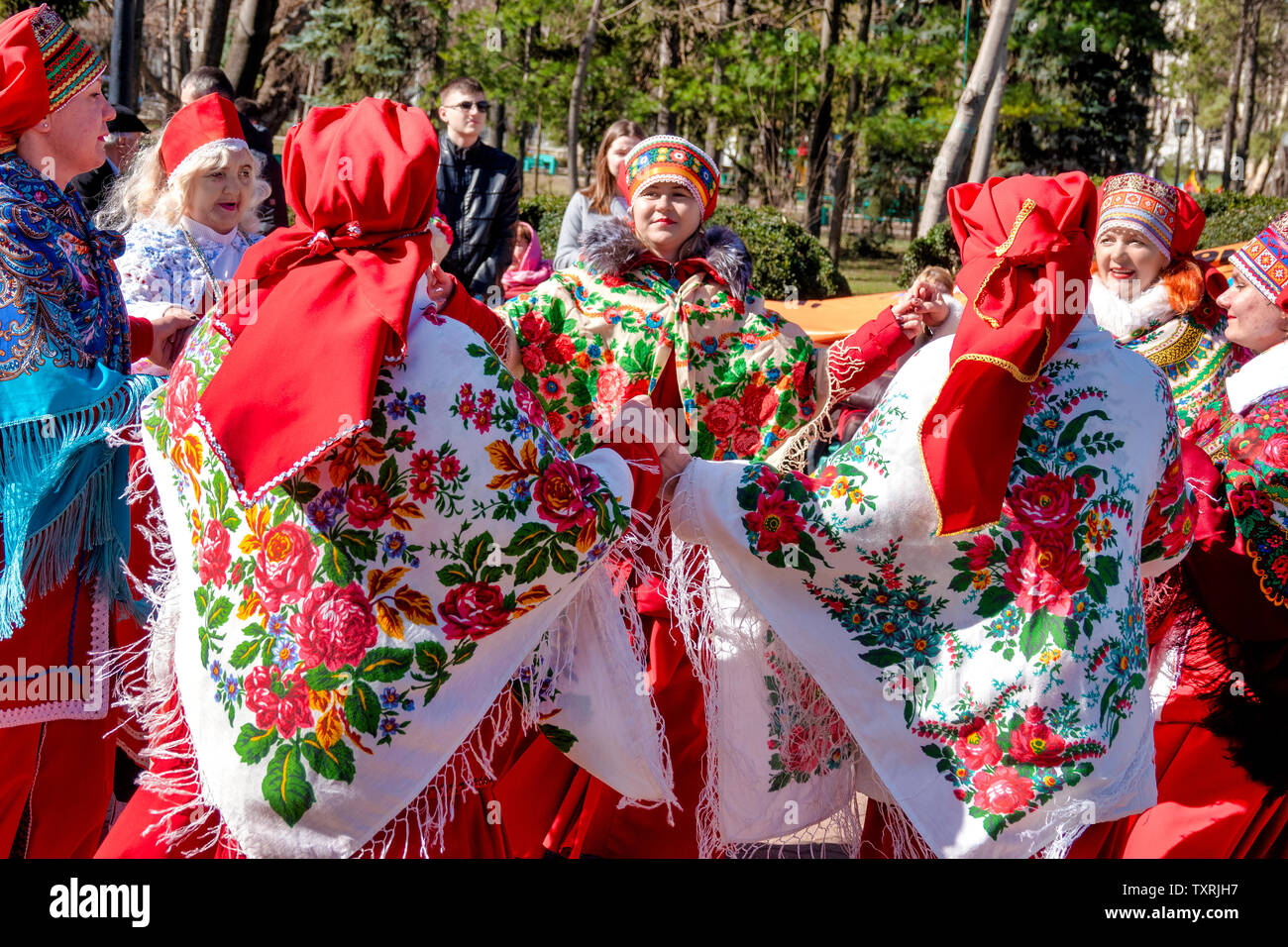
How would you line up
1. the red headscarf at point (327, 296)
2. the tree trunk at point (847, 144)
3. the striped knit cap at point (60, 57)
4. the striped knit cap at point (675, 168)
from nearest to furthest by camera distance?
1. the red headscarf at point (327, 296)
2. the striped knit cap at point (60, 57)
3. the striped knit cap at point (675, 168)
4. the tree trunk at point (847, 144)

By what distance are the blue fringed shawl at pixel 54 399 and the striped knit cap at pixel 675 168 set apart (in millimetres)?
1615

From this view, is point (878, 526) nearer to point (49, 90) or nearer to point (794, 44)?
point (49, 90)

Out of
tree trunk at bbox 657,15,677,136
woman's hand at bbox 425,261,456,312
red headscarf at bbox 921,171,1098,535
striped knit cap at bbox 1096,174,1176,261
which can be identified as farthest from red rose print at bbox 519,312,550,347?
tree trunk at bbox 657,15,677,136

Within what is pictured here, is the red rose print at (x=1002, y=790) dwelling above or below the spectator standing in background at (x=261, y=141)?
below

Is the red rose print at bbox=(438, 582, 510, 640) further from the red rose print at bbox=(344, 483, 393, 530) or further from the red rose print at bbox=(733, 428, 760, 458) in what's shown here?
the red rose print at bbox=(733, 428, 760, 458)

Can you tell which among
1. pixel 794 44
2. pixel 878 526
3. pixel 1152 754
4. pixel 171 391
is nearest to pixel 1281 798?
pixel 1152 754

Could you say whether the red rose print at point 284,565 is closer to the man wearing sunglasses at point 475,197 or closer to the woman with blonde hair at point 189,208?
the woman with blonde hair at point 189,208

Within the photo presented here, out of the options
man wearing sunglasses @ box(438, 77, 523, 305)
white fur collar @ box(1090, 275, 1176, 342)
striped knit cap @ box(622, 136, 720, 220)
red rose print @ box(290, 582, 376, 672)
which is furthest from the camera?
man wearing sunglasses @ box(438, 77, 523, 305)

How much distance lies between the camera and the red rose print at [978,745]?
271 centimetres

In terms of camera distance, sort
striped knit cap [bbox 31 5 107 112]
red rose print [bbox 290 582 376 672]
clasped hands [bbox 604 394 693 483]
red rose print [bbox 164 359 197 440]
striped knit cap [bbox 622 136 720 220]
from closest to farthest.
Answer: red rose print [bbox 290 582 376 672] → red rose print [bbox 164 359 197 440] → clasped hands [bbox 604 394 693 483] → striped knit cap [bbox 31 5 107 112] → striped knit cap [bbox 622 136 720 220]

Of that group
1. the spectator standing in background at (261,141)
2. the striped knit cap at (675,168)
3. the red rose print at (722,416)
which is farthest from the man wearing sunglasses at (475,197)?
the red rose print at (722,416)

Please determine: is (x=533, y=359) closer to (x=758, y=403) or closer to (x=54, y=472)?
(x=758, y=403)

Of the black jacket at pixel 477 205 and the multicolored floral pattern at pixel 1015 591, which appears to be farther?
the black jacket at pixel 477 205

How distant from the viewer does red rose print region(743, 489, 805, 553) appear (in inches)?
108
